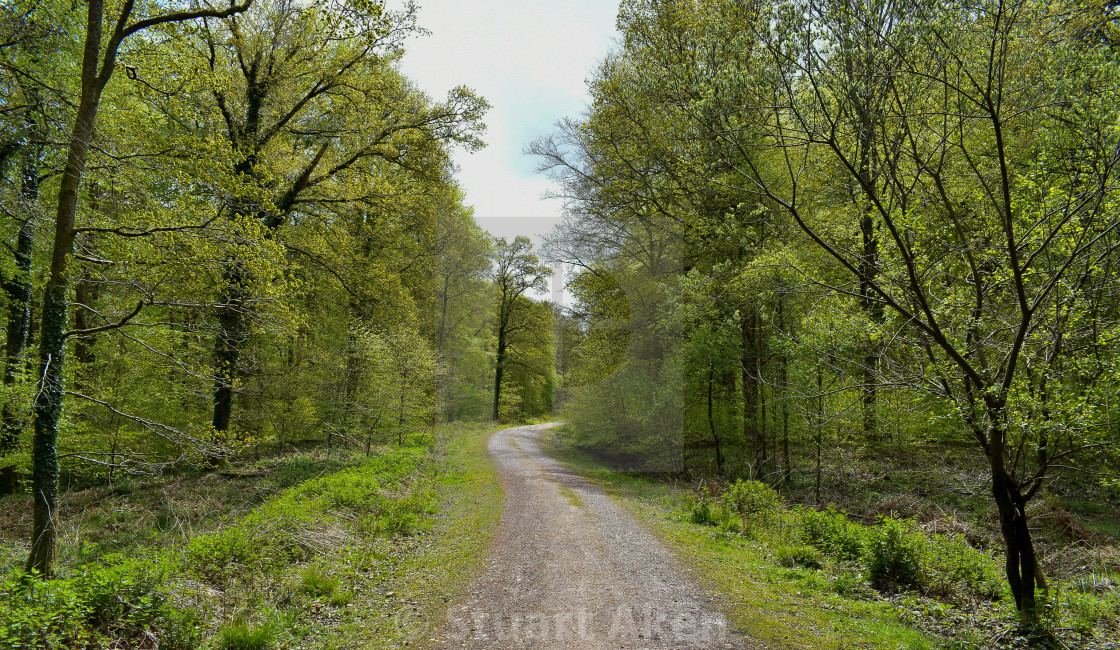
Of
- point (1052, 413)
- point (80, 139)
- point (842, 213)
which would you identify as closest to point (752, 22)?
point (1052, 413)

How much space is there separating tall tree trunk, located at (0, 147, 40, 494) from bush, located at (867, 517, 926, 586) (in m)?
11.7

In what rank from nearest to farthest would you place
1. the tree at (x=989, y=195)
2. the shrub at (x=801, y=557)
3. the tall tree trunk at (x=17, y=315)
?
the tree at (x=989, y=195) → the shrub at (x=801, y=557) → the tall tree trunk at (x=17, y=315)

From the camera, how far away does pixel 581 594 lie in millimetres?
5570

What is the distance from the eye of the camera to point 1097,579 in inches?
222

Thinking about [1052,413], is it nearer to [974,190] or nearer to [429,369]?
[974,190]

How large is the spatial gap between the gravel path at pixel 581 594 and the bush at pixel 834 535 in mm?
2112

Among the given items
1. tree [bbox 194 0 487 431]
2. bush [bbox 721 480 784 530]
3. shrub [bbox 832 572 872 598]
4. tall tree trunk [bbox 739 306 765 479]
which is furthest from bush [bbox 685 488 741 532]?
tree [bbox 194 0 487 431]

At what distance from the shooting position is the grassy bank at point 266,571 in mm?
3939

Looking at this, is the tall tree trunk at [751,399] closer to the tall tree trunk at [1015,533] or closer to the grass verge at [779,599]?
the grass verge at [779,599]

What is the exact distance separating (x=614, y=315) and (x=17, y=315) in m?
14.8

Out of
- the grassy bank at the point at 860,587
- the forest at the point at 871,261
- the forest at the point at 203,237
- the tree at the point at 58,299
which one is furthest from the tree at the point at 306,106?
the grassy bank at the point at 860,587

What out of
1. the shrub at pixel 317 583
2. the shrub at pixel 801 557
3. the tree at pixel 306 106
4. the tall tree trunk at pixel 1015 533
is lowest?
the shrub at pixel 317 583

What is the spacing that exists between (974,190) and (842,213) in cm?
227

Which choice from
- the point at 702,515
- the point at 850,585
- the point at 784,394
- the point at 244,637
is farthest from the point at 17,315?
the point at 784,394
